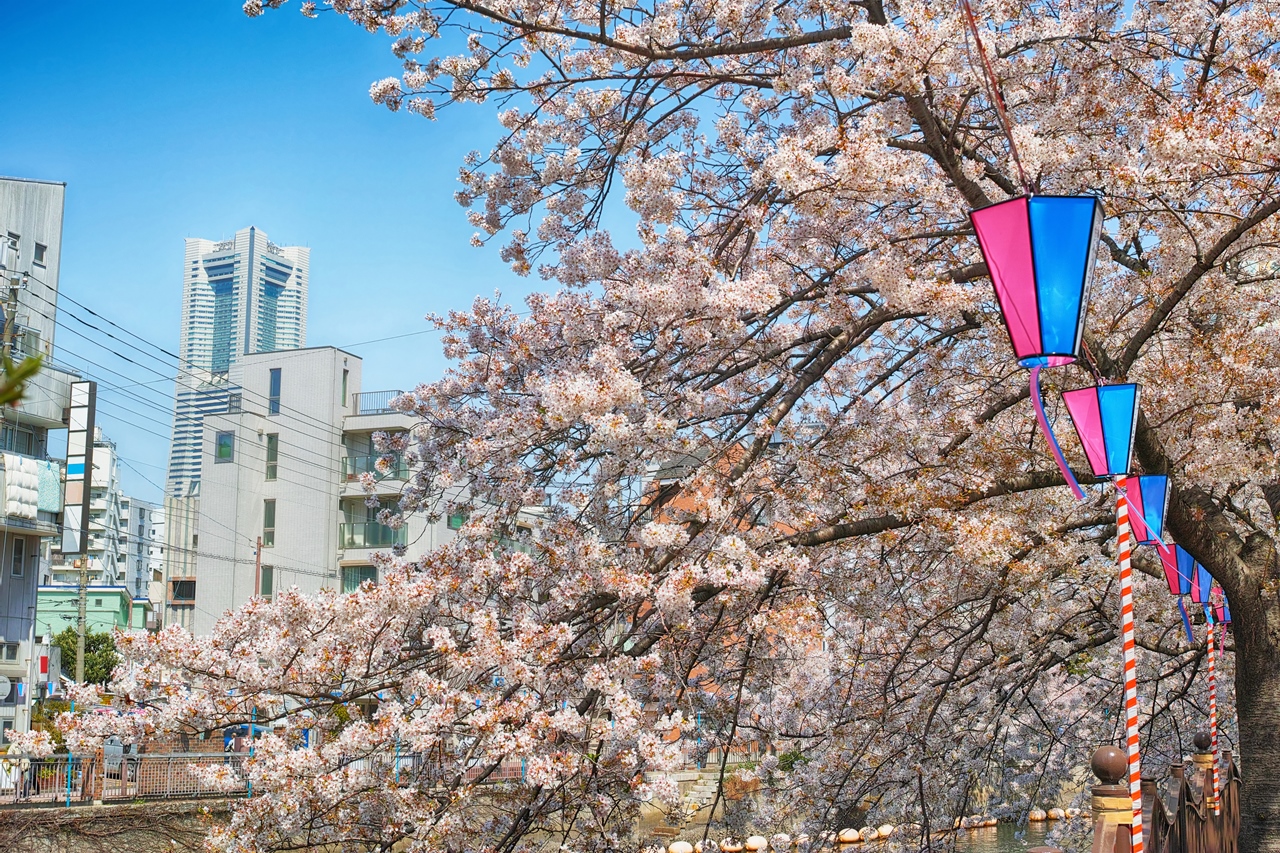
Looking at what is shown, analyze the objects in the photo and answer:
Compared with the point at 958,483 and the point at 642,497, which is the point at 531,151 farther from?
the point at 958,483

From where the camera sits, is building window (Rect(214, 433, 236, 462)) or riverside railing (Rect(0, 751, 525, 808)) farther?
building window (Rect(214, 433, 236, 462))

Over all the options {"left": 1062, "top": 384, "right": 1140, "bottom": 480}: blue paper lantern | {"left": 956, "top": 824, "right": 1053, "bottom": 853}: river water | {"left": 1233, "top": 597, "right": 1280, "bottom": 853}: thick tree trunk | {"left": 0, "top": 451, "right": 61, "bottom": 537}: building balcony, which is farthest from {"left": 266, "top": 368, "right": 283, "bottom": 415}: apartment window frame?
{"left": 1062, "top": 384, "right": 1140, "bottom": 480}: blue paper lantern

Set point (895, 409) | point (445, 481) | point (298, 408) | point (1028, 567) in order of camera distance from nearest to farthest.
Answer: point (1028, 567)
point (445, 481)
point (895, 409)
point (298, 408)

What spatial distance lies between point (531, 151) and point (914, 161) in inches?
105

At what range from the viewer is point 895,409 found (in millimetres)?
7223

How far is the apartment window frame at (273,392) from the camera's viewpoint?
30.3 metres

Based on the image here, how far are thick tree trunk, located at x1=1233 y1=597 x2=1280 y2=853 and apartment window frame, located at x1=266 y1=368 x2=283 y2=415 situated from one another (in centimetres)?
2768

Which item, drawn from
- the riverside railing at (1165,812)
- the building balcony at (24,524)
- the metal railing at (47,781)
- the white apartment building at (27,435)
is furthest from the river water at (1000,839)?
the building balcony at (24,524)

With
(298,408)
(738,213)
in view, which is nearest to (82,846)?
(738,213)

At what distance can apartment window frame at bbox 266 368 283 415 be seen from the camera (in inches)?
1192

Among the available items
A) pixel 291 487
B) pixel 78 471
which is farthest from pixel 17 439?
pixel 291 487

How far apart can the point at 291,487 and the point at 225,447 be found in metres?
2.48

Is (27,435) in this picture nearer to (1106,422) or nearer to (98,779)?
(98,779)

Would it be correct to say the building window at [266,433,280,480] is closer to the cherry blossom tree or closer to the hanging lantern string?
the cherry blossom tree
